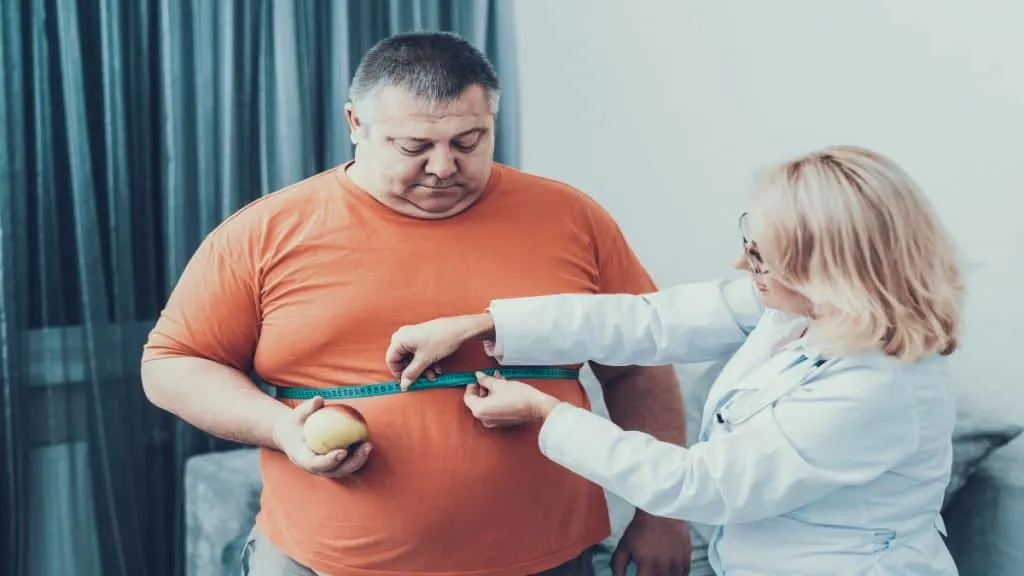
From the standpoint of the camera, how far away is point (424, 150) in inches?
51.8

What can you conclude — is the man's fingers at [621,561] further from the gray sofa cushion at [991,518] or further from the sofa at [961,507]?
the gray sofa cushion at [991,518]

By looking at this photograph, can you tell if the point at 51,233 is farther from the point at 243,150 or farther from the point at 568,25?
the point at 568,25

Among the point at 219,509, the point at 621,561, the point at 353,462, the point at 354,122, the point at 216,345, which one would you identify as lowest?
the point at 219,509

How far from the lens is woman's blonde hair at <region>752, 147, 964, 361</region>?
3.45ft

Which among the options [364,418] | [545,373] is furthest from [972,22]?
[364,418]

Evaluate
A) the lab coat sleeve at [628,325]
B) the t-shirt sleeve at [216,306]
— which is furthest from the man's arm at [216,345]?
the lab coat sleeve at [628,325]

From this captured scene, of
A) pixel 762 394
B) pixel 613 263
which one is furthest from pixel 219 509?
pixel 762 394

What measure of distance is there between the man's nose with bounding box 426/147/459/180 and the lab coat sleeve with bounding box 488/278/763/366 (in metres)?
0.19

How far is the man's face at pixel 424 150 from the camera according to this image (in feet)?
4.25

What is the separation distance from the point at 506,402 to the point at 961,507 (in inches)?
35.4

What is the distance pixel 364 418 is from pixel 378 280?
188mm

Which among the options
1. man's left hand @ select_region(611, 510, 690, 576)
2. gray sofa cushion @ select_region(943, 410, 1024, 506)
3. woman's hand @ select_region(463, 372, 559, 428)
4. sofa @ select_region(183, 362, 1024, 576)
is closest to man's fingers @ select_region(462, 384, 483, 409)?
woman's hand @ select_region(463, 372, 559, 428)

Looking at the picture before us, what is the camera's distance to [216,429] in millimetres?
1332

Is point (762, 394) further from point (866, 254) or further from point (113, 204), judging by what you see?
point (113, 204)
